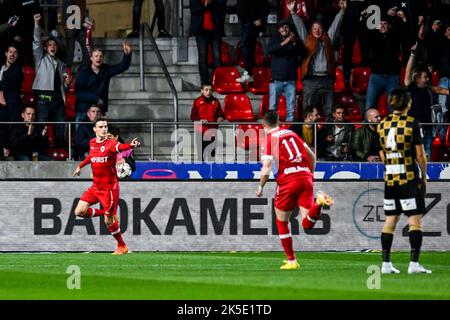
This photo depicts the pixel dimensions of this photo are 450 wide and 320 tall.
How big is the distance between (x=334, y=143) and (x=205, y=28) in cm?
381

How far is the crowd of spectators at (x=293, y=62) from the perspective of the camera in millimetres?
21609

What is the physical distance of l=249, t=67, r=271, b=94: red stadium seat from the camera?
24.6m

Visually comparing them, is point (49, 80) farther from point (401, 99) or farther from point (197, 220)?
point (401, 99)

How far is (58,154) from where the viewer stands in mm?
21500

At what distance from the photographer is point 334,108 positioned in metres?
22.2

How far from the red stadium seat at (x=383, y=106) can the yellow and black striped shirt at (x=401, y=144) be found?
9.29 m

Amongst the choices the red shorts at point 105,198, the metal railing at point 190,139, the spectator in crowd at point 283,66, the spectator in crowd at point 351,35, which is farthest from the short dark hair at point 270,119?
the spectator in crowd at point 351,35

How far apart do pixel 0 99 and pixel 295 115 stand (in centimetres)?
504

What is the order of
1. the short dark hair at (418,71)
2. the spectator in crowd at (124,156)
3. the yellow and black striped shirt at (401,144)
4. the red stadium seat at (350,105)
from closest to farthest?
the yellow and black striped shirt at (401,144) → the spectator in crowd at (124,156) → the short dark hair at (418,71) → the red stadium seat at (350,105)

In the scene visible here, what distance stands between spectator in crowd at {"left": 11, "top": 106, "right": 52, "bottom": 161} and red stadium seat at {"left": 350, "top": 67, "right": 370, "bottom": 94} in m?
6.20

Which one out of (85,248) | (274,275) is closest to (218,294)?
(274,275)

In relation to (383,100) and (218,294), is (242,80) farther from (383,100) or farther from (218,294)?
(218,294)

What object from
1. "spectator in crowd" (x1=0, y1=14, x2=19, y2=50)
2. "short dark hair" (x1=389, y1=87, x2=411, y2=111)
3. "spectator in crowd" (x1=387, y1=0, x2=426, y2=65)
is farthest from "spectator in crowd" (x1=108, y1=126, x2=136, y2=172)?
"short dark hair" (x1=389, y1=87, x2=411, y2=111)

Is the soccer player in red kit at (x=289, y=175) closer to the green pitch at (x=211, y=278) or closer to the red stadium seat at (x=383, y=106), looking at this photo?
the green pitch at (x=211, y=278)
